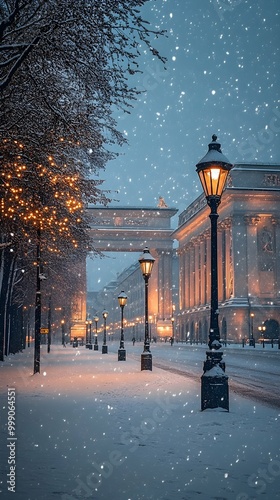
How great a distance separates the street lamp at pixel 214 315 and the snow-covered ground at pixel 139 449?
304 millimetres

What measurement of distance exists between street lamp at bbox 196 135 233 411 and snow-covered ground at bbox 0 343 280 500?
0.30 metres

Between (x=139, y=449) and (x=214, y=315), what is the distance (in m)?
4.89

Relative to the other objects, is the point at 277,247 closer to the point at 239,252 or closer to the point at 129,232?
the point at 239,252

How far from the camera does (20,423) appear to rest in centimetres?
997

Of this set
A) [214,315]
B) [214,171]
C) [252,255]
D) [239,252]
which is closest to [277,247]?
[252,255]

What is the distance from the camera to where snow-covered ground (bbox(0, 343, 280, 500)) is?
588 cm

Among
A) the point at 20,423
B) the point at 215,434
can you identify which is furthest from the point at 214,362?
the point at 20,423

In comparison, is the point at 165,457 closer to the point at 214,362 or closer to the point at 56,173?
the point at 214,362

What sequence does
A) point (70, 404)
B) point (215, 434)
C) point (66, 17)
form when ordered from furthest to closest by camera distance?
point (70, 404), point (66, 17), point (215, 434)

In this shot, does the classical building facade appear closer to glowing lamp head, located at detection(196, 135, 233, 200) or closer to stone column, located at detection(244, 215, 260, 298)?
stone column, located at detection(244, 215, 260, 298)

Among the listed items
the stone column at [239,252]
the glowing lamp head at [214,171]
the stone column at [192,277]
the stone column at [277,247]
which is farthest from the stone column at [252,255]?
the glowing lamp head at [214,171]

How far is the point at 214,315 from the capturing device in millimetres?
12281

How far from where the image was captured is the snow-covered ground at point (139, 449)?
5.88 meters

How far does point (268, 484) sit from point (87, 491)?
1.84m
